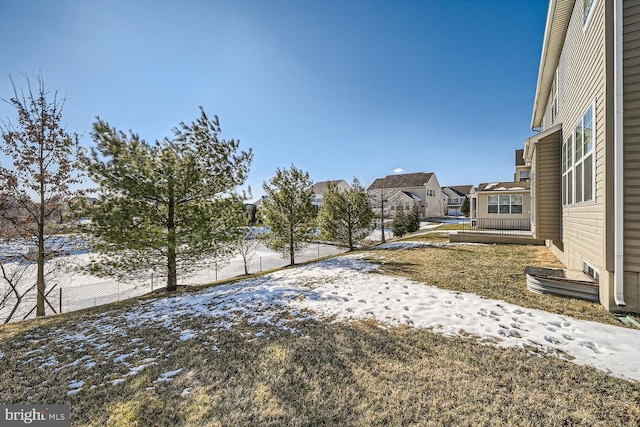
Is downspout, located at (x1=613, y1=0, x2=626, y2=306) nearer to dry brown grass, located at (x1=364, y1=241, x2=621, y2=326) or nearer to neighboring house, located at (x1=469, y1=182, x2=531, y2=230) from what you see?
dry brown grass, located at (x1=364, y1=241, x2=621, y2=326)

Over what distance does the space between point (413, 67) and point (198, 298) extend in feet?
46.2

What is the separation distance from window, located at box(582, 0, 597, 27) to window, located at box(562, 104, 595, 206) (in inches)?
72.3

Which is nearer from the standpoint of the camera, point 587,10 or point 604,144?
point 604,144

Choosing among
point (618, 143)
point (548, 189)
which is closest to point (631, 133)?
point (618, 143)

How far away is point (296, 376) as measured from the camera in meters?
3.17

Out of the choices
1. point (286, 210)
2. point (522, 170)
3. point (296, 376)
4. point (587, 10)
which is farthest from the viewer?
point (522, 170)

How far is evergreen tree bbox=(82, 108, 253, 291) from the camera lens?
7.18 meters

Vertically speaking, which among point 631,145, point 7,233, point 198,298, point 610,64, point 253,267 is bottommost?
point 253,267

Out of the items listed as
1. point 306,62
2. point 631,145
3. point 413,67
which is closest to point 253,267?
point 306,62

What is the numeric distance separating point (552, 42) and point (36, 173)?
52.5 feet

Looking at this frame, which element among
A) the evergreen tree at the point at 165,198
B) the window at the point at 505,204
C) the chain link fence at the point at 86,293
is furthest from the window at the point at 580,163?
the chain link fence at the point at 86,293

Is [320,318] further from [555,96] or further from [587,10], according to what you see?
[555,96]

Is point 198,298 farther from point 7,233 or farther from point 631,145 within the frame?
point 631,145

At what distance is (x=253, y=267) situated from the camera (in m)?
17.2
